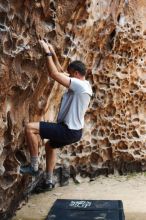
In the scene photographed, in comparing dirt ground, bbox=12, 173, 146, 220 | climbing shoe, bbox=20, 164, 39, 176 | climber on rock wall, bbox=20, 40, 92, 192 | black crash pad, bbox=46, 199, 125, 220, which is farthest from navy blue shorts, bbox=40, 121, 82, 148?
dirt ground, bbox=12, 173, 146, 220

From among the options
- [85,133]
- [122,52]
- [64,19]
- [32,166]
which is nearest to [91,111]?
[85,133]

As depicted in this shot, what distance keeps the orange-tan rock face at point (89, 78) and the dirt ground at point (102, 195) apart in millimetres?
230

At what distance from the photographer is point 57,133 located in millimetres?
5465

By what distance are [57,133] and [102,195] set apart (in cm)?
270

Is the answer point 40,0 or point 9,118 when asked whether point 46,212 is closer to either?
point 9,118

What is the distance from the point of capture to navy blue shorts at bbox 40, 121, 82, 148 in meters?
5.43

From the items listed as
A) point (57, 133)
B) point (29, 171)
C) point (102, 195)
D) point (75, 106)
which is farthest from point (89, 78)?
point (29, 171)

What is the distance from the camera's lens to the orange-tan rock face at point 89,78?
17.8ft

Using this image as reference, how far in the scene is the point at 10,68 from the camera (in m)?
5.32

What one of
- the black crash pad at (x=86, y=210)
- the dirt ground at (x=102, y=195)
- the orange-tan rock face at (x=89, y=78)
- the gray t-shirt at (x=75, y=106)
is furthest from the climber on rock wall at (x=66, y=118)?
the dirt ground at (x=102, y=195)

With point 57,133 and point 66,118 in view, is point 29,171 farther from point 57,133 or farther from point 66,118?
point 66,118

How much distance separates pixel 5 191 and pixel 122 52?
3.80 meters

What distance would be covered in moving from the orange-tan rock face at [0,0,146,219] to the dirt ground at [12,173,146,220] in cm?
23

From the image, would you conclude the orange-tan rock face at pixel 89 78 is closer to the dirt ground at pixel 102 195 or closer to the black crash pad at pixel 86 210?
the dirt ground at pixel 102 195
